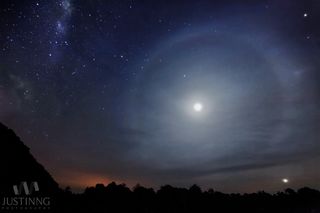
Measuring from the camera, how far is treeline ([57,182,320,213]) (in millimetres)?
35281

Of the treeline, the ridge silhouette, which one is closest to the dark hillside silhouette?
the ridge silhouette

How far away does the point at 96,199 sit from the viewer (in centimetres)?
3534

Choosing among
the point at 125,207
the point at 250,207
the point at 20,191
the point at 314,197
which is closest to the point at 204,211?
the point at 250,207

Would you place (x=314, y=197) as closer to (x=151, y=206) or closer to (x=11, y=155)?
(x=151, y=206)

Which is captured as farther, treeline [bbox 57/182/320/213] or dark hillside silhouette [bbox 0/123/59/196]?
treeline [bbox 57/182/320/213]

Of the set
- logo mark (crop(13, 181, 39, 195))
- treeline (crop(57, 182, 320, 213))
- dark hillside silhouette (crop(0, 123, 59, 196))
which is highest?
treeline (crop(57, 182, 320, 213))

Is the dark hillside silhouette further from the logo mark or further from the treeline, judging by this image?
the treeline

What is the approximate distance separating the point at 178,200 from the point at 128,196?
24.0 feet

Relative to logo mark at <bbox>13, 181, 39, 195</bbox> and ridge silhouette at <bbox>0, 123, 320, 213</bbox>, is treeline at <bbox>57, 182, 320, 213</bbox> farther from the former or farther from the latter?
logo mark at <bbox>13, 181, 39, 195</bbox>

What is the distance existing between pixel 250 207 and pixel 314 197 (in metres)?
18.2

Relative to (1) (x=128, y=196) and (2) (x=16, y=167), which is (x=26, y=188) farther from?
(1) (x=128, y=196)

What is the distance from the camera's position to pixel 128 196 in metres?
39.2

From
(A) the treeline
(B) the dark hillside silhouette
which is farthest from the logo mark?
(A) the treeline

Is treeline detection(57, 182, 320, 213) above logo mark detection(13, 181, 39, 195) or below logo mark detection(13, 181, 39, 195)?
above
